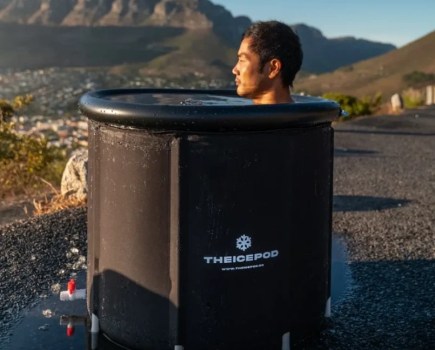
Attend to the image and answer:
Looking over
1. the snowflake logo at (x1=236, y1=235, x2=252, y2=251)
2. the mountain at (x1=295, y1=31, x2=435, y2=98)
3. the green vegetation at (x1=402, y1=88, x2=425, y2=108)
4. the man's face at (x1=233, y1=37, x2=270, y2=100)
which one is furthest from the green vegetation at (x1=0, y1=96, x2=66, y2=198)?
the mountain at (x1=295, y1=31, x2=435, y2=98)

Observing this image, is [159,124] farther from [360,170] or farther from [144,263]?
[360,170]

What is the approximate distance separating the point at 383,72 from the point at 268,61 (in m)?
79.6

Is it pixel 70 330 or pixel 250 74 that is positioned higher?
pixel 250 74

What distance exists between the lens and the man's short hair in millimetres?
3277

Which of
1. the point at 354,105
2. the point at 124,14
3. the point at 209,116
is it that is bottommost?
the point at 354,105

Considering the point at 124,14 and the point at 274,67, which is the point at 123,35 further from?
the point at 274,67

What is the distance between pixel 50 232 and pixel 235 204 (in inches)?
128

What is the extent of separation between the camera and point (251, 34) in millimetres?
3330

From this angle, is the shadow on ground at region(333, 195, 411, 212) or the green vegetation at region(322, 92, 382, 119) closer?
the shadow on ground at region(333, 195, 411, 212)

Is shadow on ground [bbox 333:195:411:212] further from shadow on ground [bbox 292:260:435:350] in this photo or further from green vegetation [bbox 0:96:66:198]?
green vegetation [bbox 0:96:66:198]

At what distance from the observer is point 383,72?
262ft

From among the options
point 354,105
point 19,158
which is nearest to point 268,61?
point 19,158

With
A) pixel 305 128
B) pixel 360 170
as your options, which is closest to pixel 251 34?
pixel 305 128

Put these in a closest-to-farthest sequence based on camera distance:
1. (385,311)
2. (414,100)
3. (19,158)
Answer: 1. (385,311)
2. (19,158)
3. (414,100)
